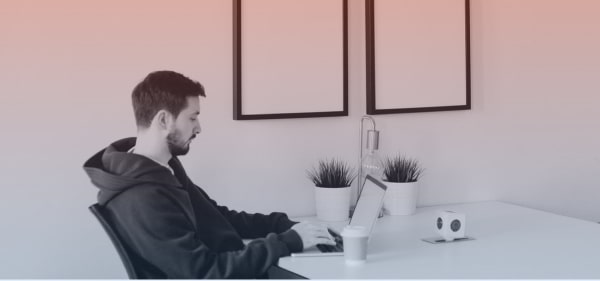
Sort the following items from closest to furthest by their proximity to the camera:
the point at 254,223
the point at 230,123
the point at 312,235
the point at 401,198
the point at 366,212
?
the point at 312,235, the point at 366,212, the point at 254,223, the point at 230,123, the point at 401,198

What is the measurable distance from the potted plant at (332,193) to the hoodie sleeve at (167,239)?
0.89 metres

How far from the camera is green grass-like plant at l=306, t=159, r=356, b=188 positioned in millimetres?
3029

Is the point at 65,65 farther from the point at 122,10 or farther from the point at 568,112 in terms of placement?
the point at 568,112

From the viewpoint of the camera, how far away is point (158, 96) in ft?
7.41

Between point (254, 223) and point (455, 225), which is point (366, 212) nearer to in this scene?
point (455, 225)

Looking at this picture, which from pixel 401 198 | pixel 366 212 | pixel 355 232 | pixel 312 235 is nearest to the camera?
pixel 355 232

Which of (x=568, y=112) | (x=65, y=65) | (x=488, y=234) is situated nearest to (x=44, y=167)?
(x=65, y=65)

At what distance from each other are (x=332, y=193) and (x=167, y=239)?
41.4 inches

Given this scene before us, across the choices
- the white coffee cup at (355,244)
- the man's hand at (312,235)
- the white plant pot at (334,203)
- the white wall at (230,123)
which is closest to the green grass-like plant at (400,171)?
the white wall at (230,123)

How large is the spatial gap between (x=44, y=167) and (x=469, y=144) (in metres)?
1.87

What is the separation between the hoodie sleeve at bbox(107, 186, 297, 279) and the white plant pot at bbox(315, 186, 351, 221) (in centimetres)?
89

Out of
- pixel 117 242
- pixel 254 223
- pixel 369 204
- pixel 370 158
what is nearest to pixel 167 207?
pixel 117 242

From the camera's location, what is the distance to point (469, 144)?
349 centimetres

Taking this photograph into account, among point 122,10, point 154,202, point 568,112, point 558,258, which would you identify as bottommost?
point 558,258
